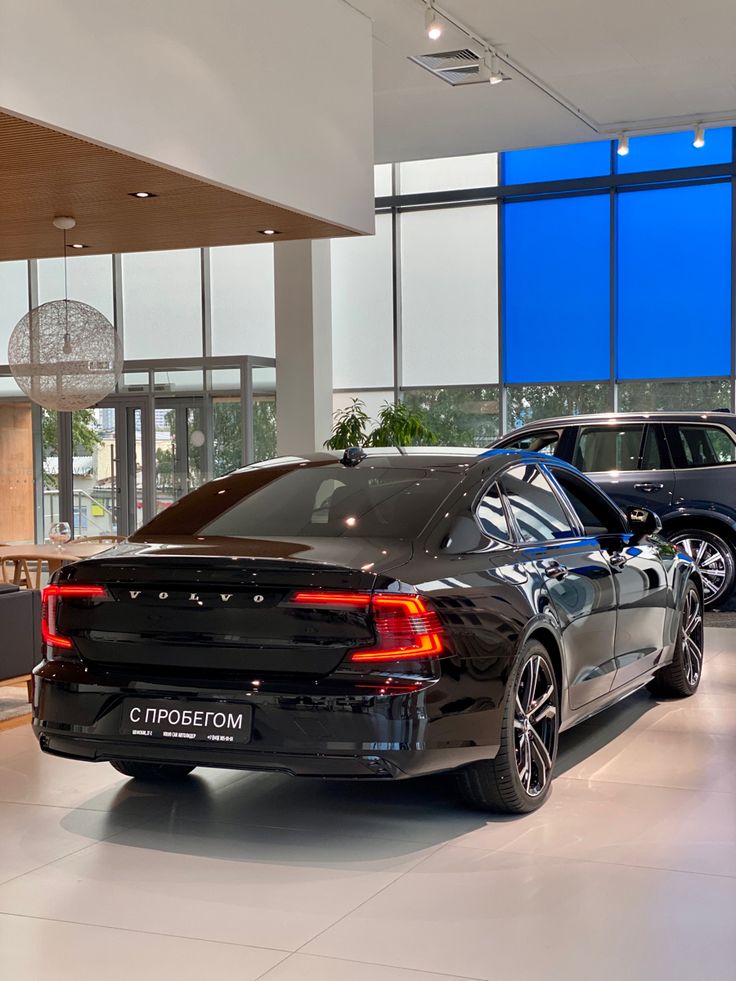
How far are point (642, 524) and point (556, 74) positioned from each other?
19.1 feet

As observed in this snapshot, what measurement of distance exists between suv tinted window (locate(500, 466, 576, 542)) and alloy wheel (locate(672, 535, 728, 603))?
521 cm

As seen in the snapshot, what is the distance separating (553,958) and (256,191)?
211 inches

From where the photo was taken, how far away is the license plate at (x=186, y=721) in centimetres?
392

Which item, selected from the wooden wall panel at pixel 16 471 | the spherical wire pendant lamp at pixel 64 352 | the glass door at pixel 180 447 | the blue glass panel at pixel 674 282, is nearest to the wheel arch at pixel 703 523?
the spherical wire pendant lamp at pixel 64 352

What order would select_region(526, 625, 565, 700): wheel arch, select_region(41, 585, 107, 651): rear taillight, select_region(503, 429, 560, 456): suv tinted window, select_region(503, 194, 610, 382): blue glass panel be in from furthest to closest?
select_region(503, 194, 610, 382): blue glass panel, select_region(503, 429, 560, 456): suv tinted window, select_region(526, 625, 565, 700): wheel arch, select_region(41, 585, 107, 651): rear taillight

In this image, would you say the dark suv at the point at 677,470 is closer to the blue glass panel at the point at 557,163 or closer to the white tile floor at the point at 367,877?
the white tile floor at the point at 367,877

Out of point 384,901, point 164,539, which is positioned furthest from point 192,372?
point 384,901

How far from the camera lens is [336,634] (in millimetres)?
3889

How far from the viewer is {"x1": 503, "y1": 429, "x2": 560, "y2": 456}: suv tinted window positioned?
34.8 feet

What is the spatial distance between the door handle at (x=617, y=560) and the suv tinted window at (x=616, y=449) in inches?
190

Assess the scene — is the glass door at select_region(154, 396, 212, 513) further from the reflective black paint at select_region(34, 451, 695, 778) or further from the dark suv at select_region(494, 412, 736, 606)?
the reflective black paint at select_region(34, 451, 695, 778)

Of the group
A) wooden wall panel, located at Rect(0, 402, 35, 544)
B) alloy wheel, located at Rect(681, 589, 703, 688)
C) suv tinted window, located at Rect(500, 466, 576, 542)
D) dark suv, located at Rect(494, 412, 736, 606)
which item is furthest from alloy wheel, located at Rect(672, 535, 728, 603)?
wooden wall panel, located at Rect(0, 402, 35, 544)

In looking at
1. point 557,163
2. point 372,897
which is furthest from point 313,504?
point 557,163

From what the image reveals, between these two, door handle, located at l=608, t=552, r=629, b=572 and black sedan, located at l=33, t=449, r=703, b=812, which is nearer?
black sedan, located at l=33, t=449, r=703, b=812
